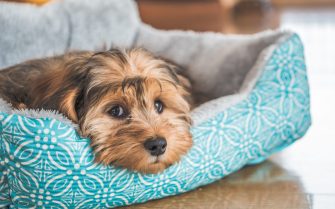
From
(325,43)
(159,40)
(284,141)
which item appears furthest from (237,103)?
(325,43)

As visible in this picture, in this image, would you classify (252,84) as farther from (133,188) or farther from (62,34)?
(62,34)

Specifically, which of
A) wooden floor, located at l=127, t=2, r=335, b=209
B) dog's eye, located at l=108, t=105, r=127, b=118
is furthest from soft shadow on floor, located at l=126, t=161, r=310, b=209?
dog's eye, located at l=108, t=105, r=127, b=118

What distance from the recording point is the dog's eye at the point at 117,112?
2.62m

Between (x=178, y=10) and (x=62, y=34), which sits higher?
(x=62, y=34)

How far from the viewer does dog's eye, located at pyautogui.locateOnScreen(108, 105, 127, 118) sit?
8.61 feet

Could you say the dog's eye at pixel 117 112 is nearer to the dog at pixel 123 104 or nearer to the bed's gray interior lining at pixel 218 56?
the dog at pixel 123 104

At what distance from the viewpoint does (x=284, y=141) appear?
10.7 feet

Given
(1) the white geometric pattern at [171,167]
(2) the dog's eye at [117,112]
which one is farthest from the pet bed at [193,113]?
(2) the dog's eye at [117,112]

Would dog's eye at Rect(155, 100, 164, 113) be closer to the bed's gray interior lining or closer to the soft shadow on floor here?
the bed's gray interior lining

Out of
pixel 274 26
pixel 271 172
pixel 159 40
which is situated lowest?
pixel 274 26

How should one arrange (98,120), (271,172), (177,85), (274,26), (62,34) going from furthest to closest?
(274,26) < (62,34) < (271,172) < (177,85) < (98,120)

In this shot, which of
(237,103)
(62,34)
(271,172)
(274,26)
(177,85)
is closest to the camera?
(177,85)

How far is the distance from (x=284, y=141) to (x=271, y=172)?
0.57 feet

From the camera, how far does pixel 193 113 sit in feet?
9.67
